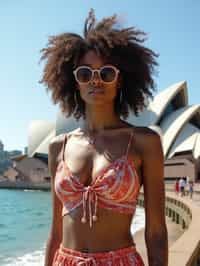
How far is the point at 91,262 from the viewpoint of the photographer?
55.8 inches

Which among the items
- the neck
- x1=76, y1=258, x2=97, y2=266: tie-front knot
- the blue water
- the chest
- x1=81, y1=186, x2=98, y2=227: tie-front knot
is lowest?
the blue water

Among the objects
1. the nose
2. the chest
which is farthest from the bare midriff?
the nose

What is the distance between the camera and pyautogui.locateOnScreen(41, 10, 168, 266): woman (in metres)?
1.45

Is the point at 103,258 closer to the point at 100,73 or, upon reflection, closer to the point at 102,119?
the point at 102,119

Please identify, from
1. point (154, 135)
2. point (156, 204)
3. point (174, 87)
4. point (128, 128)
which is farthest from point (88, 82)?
point (174, 87)

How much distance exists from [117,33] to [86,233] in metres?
0.82

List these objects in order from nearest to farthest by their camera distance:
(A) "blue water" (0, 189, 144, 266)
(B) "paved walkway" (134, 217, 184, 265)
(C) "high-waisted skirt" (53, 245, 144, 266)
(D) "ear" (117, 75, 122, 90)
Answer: (C) "high-waisted skirt" (53, 245, 144, 266) → (D) "ear" (117, 75, 122, 90) → (B) "paved walkway" (134, 217, 184, 265) → (A) "blue water" (0, 189, 144, 266)

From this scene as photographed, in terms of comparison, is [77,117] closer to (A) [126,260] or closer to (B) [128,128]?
(B) [128,128]

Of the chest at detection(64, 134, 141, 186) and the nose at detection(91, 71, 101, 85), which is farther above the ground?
the nose at detection(91, 71, 101, 85)

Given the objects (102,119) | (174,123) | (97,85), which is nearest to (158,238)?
(102,119)

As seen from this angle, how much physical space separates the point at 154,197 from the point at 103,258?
279mm

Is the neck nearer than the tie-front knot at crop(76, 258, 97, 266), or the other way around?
the tie-front knot at crop(76, 258, 97, 266)

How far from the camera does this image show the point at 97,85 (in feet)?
5.42

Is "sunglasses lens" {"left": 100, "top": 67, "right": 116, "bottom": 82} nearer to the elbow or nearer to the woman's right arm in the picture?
the woman's right arm
